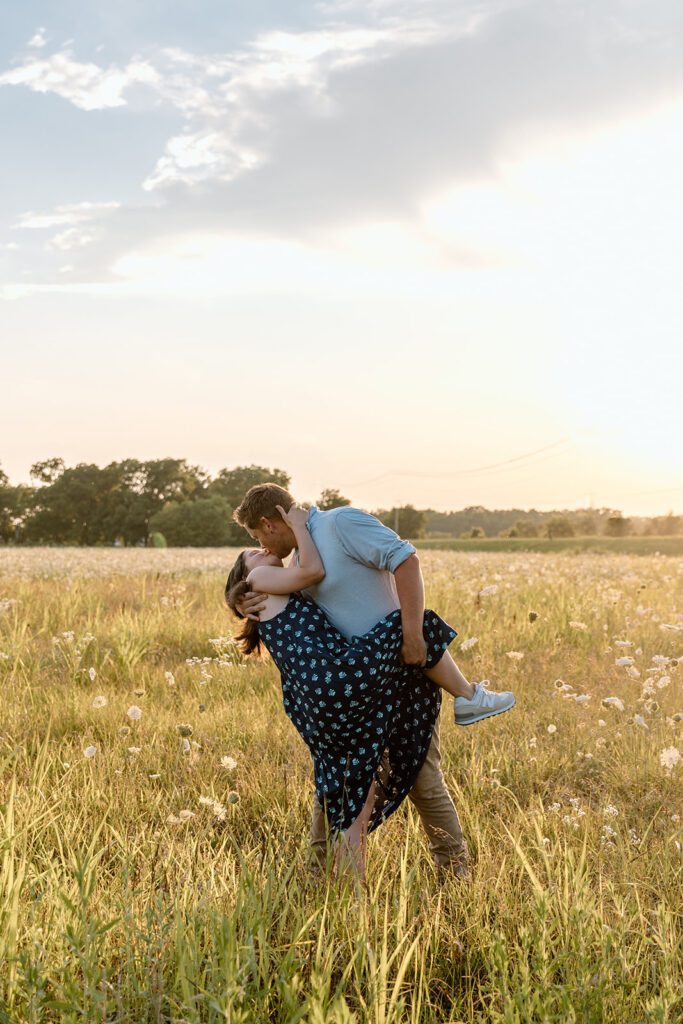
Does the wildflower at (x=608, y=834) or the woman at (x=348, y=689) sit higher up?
the woman at (x=348, y=689)

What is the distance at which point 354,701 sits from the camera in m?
3.40

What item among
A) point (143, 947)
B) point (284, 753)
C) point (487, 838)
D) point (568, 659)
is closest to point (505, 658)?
point (568, 659)

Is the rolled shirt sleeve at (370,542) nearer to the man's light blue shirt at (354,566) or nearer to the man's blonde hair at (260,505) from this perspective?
the man's light blue shirt at (354,566)

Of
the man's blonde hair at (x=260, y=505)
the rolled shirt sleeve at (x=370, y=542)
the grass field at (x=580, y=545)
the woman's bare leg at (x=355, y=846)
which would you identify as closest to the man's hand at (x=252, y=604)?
the man's blonde hair at (x=260, y=505)

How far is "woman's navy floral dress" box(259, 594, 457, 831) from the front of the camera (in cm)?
340

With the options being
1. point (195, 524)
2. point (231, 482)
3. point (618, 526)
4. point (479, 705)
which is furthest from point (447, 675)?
point (231, 482)

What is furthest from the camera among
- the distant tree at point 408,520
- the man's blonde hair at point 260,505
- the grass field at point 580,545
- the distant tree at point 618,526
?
the distant tree at point 408,520

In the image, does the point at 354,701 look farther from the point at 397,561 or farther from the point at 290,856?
the point at 290,856

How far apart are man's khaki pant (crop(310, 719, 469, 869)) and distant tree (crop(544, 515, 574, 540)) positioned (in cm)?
5931

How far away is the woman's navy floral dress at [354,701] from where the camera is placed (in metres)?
3.40

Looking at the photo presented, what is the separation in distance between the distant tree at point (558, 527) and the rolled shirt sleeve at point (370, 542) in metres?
59.6

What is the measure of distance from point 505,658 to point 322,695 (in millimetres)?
4671

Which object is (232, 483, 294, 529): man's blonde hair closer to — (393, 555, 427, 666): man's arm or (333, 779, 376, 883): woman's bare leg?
(393, 555, 427, 666): man's arm

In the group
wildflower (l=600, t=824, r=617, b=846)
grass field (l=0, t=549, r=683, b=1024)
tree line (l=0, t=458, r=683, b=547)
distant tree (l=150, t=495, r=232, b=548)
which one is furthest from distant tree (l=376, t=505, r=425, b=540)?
wildflower (l=600, t=824, r=617, b=846)
